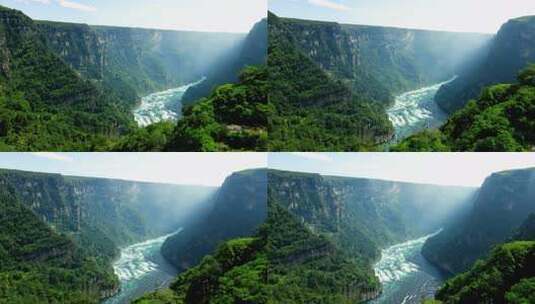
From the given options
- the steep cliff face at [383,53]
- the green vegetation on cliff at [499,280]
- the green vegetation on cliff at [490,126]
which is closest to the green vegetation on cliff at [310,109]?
the steep cliff face at [383,53]

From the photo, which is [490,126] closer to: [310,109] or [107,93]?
[310,109]

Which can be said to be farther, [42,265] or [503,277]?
[42,265]

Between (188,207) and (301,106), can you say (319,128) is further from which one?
(188,207)

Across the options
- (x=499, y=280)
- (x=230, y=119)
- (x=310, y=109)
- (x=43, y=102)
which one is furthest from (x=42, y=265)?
(x=499, y=280)

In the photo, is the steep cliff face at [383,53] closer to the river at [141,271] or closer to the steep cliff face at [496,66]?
the steep cliff face at [496,66]

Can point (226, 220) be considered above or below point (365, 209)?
below

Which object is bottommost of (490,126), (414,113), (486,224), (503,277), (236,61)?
(503,277)

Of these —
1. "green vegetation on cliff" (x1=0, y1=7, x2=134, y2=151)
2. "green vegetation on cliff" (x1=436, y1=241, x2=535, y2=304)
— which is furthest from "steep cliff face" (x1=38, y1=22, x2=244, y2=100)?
"green vegetation on cliff" (x1=436, y1=241, x2=535, y2=304)
